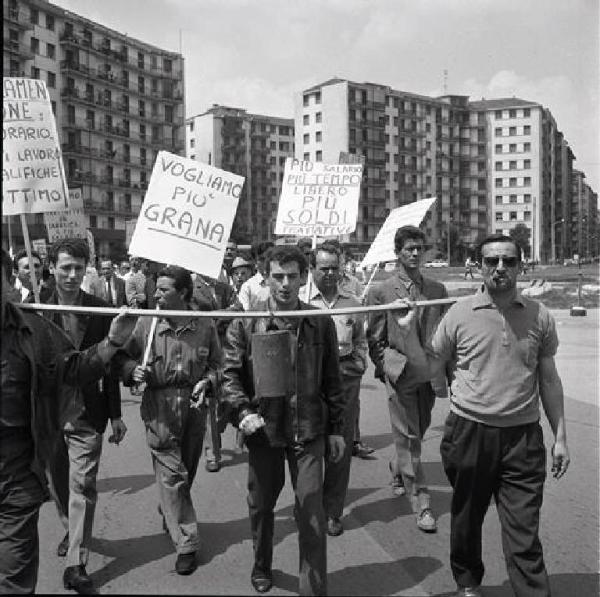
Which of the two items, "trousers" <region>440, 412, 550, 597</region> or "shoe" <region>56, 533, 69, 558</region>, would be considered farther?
"shoe" <region>56, 533, 69, 558</region>

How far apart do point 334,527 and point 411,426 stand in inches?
36.0

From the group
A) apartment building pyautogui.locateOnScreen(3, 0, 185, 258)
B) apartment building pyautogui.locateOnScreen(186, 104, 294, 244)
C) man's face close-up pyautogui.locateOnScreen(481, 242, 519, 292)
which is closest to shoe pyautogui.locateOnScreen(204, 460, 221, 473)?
man's face close-up pyautogui.locateOnScreen(481, 242, 519, 292)

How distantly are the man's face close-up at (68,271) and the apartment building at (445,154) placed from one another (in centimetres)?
10121

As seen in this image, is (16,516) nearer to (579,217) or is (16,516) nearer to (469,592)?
(469,592)

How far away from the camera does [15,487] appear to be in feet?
10.8

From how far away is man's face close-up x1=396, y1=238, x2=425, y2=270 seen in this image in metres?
5.77

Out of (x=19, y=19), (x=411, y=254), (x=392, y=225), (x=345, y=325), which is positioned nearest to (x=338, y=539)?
(x=345, y=325)

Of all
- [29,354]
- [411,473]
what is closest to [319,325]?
[29,354]

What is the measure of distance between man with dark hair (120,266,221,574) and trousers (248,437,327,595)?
0.59 meters

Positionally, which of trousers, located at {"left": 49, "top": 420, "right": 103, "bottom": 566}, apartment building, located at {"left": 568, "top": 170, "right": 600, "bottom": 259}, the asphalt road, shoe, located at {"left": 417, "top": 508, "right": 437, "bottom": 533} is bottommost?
the asphalt road

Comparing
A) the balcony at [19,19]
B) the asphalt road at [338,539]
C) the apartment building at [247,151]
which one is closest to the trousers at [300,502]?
the asphalt road at [338,539]

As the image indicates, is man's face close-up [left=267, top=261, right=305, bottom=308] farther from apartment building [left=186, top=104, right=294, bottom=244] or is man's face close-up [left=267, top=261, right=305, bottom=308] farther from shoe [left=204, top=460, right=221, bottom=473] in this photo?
apartment building [left=186, top=104, right=294, bottom=244]

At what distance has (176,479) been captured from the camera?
15.4ft

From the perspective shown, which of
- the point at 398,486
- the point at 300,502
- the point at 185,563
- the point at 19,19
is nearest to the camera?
the point at 300,502
